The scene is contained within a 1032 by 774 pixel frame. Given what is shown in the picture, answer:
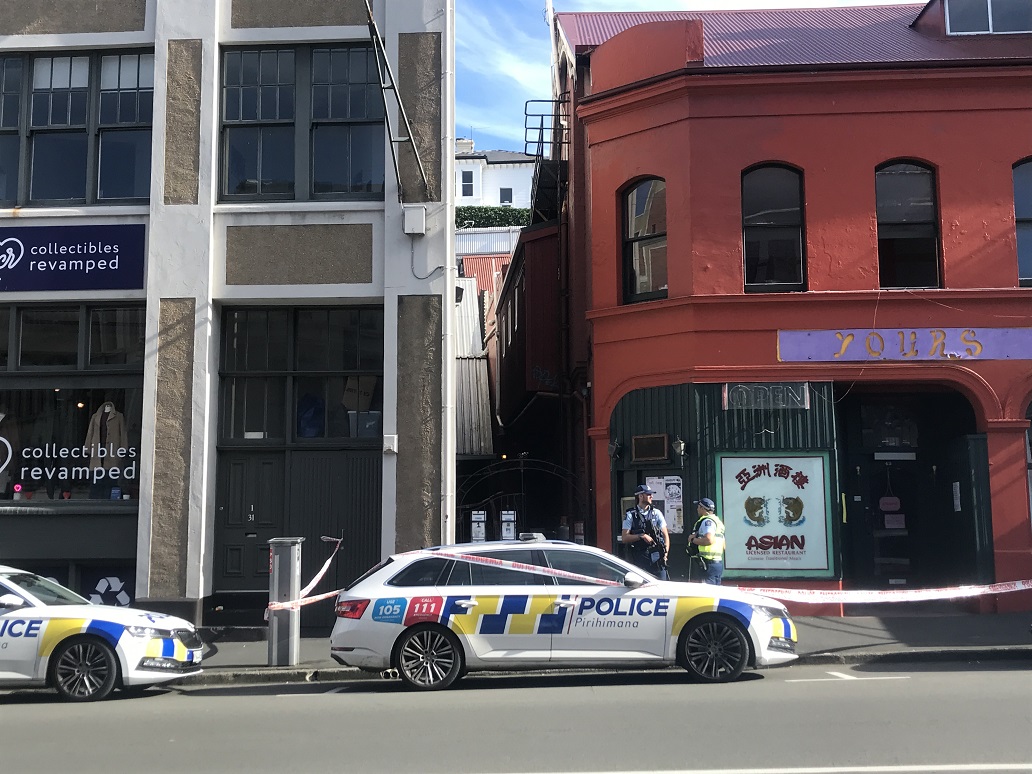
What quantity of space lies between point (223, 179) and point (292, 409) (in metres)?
3.40

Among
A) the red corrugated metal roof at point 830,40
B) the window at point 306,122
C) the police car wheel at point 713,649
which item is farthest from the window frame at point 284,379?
the red corrugated metal roof at point 830,40

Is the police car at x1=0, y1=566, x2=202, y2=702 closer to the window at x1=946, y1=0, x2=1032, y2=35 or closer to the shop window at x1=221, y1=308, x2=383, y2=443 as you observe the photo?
the shop window at x1=221, y1=308, x2=383, y2=443

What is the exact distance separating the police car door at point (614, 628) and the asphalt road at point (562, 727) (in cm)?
33

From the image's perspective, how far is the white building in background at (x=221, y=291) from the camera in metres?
14.1

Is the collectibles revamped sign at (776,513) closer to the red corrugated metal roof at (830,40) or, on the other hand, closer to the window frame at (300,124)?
the red corrugated metal roof at (830,40)

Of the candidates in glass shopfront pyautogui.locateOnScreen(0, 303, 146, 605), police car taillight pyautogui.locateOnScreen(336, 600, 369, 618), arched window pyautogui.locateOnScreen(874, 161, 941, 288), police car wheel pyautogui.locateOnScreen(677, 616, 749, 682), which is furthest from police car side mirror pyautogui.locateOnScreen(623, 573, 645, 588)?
glass shopfront pyautogui.locateOnScreen(0, 303, 146, 605)

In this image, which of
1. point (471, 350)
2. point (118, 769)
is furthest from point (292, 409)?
point (471, 350)

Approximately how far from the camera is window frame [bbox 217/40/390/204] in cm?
1464

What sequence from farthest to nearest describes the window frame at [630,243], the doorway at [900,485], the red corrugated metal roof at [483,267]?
the red corrugated metal roof at [483,267], the window frame at [630,243], the doorway at [900,485]

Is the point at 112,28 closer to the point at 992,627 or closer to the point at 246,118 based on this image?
the point at 246,118

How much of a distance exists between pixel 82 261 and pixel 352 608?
283 inches

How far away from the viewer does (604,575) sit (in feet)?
34.6

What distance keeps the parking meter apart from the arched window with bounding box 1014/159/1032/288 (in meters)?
10.8

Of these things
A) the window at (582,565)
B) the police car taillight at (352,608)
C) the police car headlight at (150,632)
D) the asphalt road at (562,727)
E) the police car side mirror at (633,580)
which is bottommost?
the asphalt road at (562,727)
